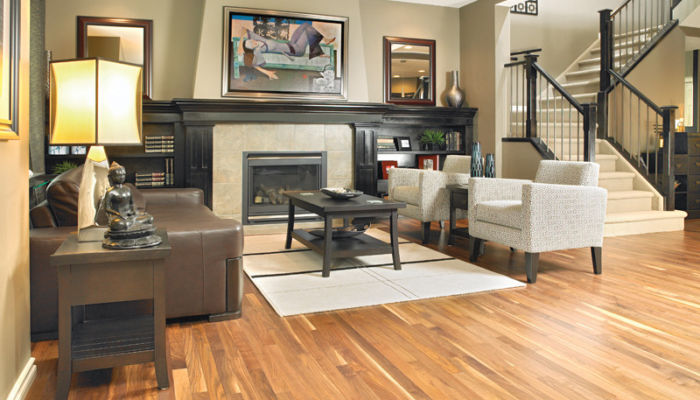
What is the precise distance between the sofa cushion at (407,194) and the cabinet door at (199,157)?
2.01 metres

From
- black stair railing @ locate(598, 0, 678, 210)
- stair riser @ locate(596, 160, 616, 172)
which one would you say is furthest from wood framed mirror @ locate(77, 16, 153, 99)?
black stair railing @ locate(598, 0, 678, 210)

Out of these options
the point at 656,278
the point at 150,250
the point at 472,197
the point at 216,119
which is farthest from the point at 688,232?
the point at 150,250

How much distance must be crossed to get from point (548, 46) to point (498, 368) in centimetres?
726

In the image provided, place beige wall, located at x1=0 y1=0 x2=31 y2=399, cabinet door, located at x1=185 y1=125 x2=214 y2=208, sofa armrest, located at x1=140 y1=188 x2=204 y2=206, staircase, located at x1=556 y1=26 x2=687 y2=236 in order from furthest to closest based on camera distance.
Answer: cabinet door, located at x1=185 y1=125 x2=214 y2=208 → staircase, located at x1=556 y1=26 x2=687 y2=236 → sofa armrest, located at x1=140 y1=188 x2=204 y2=206 → beige wall, located at x1=0 y1=0 x2=31 y2=399

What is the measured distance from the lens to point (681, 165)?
6797 millimetres

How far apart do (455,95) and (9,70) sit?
595 cm

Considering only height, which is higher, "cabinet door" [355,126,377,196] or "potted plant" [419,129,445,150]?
"potted plant" [419,129,445,150]

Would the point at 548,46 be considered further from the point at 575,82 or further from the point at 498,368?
the point at 498,368

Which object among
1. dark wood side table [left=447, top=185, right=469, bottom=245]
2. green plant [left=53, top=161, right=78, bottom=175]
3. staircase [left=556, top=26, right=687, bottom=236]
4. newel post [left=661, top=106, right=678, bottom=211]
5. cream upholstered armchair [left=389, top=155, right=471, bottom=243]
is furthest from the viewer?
newel post [left=661, top=106, right=678, bottom=211]

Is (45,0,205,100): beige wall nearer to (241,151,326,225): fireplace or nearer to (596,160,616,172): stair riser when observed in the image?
(241,151,326,225): fireplace

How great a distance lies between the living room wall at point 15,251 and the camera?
6.13 feet

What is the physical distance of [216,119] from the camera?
5.91m

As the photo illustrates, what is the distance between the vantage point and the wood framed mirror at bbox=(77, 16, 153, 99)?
19.0 ft

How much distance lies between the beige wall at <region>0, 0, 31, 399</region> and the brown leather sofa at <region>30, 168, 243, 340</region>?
1.23 feet
